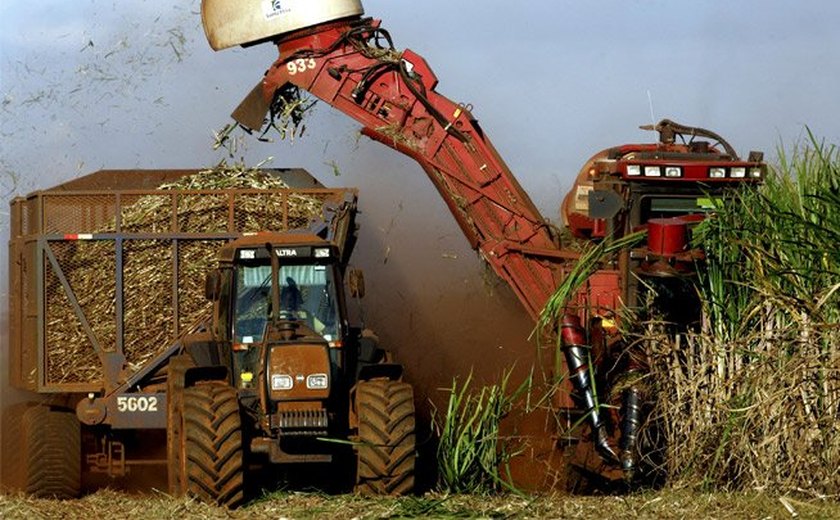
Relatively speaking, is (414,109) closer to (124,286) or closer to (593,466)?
(124,286)

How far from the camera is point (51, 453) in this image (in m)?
14.0

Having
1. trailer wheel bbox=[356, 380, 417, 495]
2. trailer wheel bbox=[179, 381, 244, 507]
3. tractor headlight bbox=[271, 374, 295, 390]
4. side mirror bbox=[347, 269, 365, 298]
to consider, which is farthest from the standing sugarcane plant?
trailer wheel bbox=[179, 381, 244, 507]

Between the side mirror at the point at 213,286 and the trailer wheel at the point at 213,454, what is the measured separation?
4.36 ft

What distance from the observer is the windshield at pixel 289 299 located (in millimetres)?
12414

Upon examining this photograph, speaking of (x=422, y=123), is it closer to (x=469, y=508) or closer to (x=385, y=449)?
(x=385, y=449)

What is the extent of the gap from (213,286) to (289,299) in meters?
0.73

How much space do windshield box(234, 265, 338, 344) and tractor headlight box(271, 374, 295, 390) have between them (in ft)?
2.43

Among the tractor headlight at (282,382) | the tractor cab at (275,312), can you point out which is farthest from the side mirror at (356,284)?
the tractor headlight at (282,382)

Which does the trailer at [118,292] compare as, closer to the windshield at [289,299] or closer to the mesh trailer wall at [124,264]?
the mesh trailer wall at [124,264]

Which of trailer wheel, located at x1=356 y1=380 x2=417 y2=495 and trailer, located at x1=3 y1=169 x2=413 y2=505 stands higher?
trailer, located at x1=3 y1=169 x2=413 y2=505

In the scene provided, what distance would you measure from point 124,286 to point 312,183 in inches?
79.0

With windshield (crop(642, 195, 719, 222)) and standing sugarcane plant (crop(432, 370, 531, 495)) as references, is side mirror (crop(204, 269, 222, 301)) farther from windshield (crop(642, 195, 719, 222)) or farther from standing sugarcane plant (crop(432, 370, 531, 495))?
windshield (crop(642, 195, 719, 222))

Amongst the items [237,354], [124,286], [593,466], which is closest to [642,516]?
[593,466]

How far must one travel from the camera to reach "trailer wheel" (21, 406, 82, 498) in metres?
13.9
